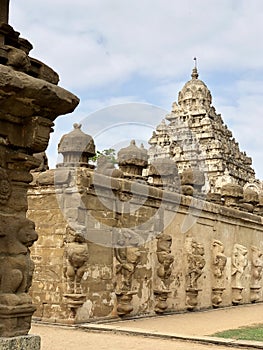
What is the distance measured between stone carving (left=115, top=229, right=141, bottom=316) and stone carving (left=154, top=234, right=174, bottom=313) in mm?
1205

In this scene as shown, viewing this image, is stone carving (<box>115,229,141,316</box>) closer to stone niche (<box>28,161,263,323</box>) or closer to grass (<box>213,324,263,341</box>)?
stone niche (<box>28,161,263,323</box>)

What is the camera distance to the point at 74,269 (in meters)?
10.3

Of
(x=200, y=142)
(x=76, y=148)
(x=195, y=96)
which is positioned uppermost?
(x=195, y=96)

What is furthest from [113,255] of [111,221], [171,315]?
[171,315]

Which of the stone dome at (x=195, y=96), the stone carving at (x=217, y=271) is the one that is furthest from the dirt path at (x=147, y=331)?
the stone dome at (x=195, y=96)

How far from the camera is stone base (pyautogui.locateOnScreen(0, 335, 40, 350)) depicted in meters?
4.65

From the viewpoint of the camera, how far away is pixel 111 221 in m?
11.3

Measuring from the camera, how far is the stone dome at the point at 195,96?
30.4 metres

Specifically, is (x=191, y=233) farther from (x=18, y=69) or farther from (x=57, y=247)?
(x=18, y=69)

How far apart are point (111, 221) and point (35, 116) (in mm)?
6433

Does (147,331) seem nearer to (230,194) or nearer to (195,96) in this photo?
(230,194)

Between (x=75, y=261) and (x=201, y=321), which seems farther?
(x=201, y=321)

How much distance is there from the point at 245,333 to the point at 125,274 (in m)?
2.55

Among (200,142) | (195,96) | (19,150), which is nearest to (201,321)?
(19,150)
